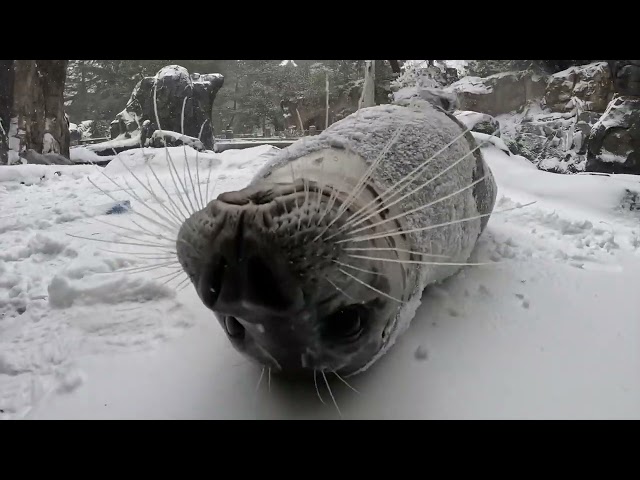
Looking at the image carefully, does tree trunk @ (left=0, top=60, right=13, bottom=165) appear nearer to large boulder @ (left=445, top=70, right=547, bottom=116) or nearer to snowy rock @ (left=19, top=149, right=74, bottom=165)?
snowy rock @ (left=19, top=149, right=74, bottom=165)

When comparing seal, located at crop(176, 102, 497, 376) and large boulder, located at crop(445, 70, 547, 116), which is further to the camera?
large boulder, located at crop(445, 70, 547, 116)

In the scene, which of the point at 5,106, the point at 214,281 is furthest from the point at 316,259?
the point at 5,106

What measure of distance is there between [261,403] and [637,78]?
3553 mm

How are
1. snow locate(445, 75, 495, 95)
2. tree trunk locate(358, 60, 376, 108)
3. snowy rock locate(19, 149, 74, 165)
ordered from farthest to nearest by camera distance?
1. snowy rock locate(19, 149, 74, 165)
2. snow locate(445, 75, 495, 95)
3. tree trunk locate(358, 60, 376, 108)

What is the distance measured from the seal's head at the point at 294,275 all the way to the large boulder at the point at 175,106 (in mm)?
1975

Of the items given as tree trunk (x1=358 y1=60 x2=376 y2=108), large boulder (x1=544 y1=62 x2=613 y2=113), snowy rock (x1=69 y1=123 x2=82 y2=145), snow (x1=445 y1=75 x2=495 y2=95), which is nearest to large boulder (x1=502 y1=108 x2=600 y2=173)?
large boulder (x1=544 y1=62 x2=613 y2=113)

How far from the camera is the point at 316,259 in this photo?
0.90m

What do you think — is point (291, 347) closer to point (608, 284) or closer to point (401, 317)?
point (401, 317)

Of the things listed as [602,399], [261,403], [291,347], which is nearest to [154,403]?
[261,403]

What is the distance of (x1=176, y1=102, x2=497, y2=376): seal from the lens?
86 centimetres

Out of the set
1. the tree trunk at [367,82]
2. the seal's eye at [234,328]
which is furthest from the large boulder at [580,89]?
the seal's eye at [234,328]

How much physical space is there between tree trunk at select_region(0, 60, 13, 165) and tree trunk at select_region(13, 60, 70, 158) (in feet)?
0.36

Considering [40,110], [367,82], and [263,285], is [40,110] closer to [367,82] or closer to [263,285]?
[367,82]

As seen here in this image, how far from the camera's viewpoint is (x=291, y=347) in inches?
40.8
